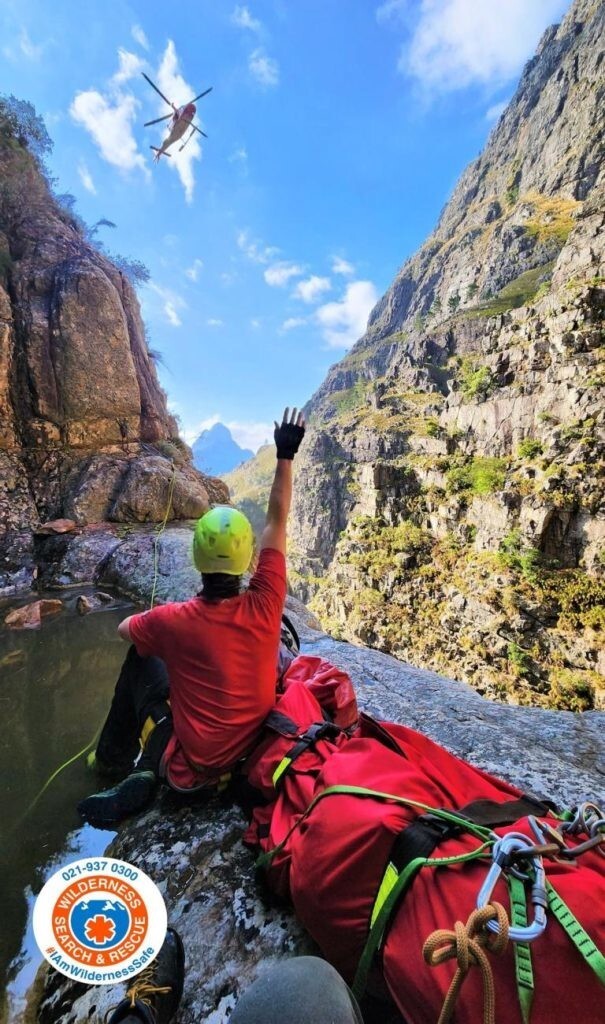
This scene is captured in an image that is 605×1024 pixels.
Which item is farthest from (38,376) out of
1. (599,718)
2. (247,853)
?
(599,718)

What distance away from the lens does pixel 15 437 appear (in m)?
10.5

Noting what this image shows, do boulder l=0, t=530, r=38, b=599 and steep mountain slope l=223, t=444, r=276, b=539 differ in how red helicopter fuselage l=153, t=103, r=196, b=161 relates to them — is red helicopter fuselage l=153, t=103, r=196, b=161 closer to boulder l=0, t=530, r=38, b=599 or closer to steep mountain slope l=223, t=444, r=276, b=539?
boulder l=0, t=530, r=38, b=599

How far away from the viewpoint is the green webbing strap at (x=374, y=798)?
53.9 inches

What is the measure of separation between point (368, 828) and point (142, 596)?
689 cm

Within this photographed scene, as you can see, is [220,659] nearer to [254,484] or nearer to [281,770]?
[281,770]

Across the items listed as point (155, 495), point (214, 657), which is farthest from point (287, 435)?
point (155, 495)

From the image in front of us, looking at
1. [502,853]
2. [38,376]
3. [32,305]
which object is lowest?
[502,853]

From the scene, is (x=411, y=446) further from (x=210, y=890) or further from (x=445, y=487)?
(x=210, y=890)

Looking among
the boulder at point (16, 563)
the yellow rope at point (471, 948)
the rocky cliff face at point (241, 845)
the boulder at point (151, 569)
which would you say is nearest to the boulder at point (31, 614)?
the boulder at point (151, 569)

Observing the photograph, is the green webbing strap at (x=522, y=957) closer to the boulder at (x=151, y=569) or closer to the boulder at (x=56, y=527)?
the boulder at (x=151, y=569)

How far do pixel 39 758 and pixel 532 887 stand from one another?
138 inches

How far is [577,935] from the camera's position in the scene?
100 centimetres

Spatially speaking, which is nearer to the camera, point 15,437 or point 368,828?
point 368,828

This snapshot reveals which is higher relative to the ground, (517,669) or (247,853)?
(247,853)
